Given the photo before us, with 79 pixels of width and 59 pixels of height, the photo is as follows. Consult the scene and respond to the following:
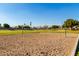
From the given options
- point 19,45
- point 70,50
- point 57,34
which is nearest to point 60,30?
point 57,34

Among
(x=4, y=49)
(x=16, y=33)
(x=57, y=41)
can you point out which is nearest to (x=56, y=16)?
(x=57, y=41)

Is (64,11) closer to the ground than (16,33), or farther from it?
farther from it

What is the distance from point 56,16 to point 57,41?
1.66 feet

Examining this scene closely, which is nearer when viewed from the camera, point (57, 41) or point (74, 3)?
point (74, 3)

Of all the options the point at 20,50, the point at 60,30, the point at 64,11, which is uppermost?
the point at 64,11

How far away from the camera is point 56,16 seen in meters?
5.15

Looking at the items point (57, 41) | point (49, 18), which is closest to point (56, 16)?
point (49, 18)

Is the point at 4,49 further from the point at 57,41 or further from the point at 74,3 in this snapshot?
the point at 74,3

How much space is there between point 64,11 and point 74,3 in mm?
452

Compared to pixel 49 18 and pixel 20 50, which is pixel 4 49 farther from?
pixel 49 18

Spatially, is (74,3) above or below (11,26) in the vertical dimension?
above

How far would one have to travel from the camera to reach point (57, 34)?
5234 millimetres

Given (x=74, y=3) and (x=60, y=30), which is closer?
(x=74, y=3)

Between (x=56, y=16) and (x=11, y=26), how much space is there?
35.8 inches
